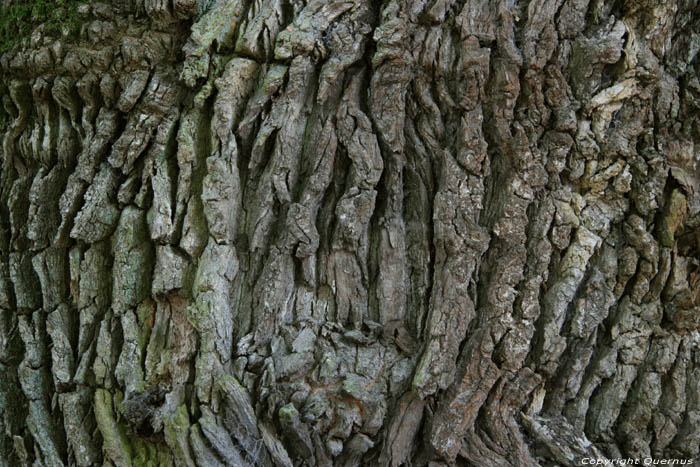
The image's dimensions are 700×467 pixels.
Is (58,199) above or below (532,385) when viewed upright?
above

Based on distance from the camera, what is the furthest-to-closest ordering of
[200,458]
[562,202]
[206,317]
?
1. [562,202]
2. [206,317]
3. [200,458]

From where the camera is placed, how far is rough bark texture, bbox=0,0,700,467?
6.27ft

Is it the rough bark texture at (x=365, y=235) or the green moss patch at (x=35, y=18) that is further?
the green moss patch at (x=35, y=18)

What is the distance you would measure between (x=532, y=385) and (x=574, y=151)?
86cm

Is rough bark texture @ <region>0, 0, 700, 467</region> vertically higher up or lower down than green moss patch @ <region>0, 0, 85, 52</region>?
lower down

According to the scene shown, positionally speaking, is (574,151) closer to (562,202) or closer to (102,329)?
(562,202)

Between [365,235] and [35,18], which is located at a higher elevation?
[35,18]

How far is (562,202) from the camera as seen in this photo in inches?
81.4

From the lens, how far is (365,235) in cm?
201

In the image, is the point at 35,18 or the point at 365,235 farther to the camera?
the point at 35,18

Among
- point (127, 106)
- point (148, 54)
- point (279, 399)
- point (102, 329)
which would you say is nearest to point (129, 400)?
point (102, 329)

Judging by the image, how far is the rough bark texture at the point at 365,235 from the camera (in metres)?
1.91

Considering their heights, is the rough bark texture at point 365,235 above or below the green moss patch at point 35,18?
below

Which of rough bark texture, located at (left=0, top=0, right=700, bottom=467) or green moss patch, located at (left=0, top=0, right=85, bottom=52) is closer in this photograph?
rough bark texture, located at (left=0, top=0, right=700, bottom=467)
